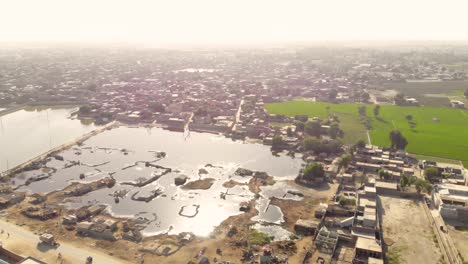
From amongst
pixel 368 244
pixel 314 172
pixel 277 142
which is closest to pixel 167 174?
pixel 314 172

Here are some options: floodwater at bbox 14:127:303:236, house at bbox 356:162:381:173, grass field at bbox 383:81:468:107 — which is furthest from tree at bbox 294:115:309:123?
grass field at bbox 383:81:468:107

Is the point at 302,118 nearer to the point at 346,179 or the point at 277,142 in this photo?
the point at 277,142

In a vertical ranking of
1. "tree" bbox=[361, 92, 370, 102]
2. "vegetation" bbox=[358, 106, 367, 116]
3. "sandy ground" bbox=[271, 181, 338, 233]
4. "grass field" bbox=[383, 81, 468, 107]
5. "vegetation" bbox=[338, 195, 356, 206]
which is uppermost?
"grass field" bbox=[383, 81, 468, 107]

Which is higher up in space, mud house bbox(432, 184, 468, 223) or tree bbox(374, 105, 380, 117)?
tree bbox(374, 105, 380, 117)

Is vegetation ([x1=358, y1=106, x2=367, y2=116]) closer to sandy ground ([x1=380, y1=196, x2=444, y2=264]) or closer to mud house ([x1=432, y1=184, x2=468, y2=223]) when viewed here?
mud house ([x1=432, y1=184, x2=468, y2=223])

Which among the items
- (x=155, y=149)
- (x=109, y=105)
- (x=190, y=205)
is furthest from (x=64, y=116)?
(x=190, y=205)
